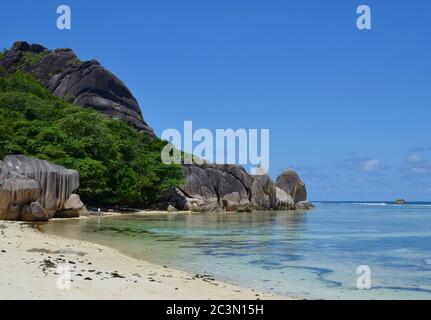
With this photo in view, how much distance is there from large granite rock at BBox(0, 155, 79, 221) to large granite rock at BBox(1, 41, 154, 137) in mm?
33578

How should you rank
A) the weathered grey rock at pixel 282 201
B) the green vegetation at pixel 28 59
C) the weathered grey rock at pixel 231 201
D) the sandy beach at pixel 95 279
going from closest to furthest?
1. the sandy beach at pixel 95 279
2. the weathered grey rock at pixel 231 201
3. the weathered grey rock at pixel 282 201
4. the green vegetation at pixel 28 59

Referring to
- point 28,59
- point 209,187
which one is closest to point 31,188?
point 209,187

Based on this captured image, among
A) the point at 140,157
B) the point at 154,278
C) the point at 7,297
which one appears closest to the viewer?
the point at 7,297

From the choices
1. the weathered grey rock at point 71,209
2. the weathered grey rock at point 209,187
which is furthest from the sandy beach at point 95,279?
the weathered grey rock at point 209,187

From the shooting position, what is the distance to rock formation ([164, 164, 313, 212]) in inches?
1789

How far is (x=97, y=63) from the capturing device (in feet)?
203

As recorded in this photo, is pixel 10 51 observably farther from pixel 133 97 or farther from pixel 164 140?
pixel 164 140

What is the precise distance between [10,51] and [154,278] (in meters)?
67.7

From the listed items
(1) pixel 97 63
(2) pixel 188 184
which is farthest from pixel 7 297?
(1) pixel 97 63

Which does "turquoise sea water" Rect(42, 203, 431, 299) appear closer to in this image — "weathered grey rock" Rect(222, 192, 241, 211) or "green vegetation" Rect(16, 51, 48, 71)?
"weathered grey rock" Rect(222, 192, 241, 211)

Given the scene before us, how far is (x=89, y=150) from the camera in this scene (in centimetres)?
3403

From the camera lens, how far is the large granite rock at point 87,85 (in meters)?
58.1

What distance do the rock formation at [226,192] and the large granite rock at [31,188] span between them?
65.8 ft

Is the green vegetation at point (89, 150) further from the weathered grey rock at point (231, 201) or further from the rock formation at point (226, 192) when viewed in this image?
the weathered grey rock at point (231, 201)
